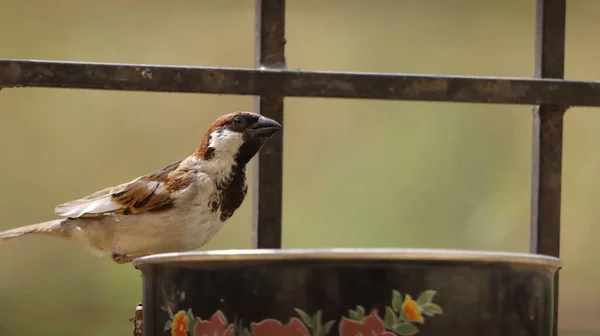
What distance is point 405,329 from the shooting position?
0.60m

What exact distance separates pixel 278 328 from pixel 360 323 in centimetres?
5

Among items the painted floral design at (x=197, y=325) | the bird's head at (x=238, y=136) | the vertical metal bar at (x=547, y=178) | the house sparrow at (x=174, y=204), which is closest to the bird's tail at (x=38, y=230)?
the house sparrow at (x=174, y=204)

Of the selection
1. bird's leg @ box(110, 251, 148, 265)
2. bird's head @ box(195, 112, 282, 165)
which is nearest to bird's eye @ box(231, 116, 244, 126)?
bird's head @ box(195, 112, 282, 165)

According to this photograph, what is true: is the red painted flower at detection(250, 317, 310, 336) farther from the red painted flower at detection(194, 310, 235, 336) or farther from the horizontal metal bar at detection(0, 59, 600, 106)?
the horizontal metal bar at detection(0, 59, 600, 106)

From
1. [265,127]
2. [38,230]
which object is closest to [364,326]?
[265,127]

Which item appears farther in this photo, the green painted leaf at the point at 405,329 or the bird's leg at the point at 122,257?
the bird's leg at the point at 122,257

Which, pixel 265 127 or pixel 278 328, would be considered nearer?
pixel 278 328

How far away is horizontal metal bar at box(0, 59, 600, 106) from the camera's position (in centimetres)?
89

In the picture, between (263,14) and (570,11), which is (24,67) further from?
(570,11)

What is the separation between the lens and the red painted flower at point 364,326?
0.59 m

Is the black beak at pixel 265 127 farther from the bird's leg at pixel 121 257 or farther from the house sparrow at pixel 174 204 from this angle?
the bird's leg at pixel 121 257

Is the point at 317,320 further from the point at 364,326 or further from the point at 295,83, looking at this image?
the point at 295,83

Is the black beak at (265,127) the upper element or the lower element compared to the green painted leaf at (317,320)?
upper

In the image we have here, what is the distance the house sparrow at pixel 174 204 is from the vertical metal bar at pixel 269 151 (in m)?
0.02
